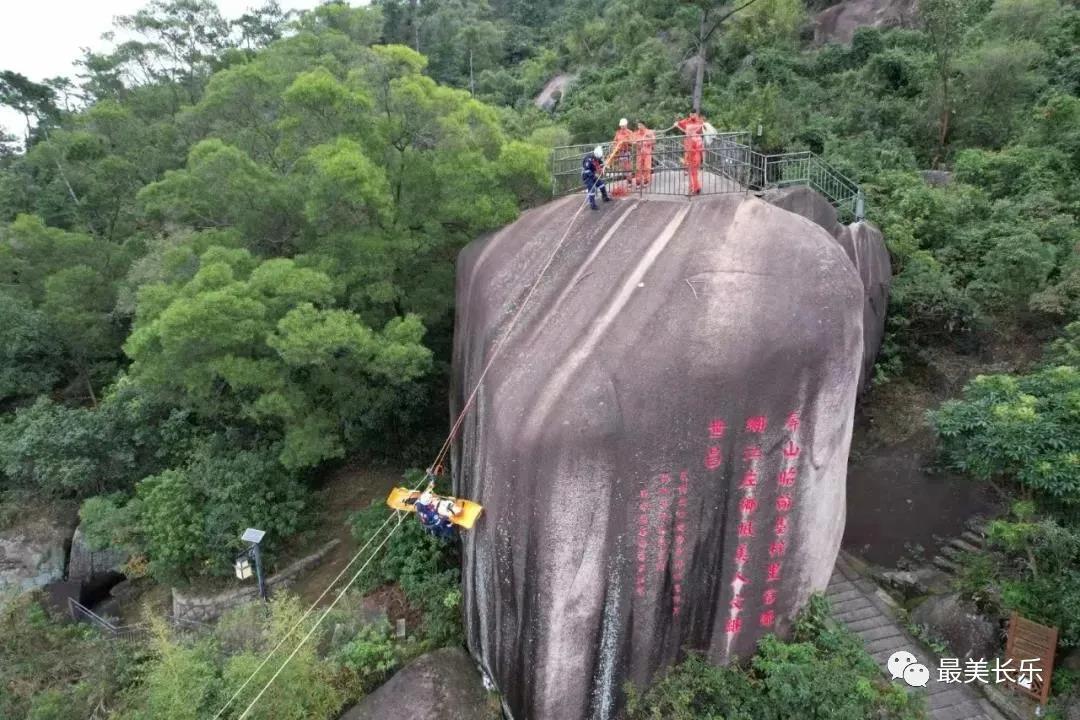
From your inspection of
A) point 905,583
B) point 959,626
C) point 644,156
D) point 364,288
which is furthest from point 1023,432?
point 364,288

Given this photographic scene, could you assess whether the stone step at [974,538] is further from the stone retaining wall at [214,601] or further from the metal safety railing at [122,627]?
the metal safety railing at [122,627]

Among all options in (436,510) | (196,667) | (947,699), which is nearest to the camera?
(436,510)

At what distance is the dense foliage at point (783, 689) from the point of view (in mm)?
6309

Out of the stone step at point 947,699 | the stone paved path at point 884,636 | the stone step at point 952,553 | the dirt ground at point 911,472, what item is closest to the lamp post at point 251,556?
the stone paved path at point 884,636

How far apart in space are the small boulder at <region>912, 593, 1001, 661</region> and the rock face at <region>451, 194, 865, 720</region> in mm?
2094

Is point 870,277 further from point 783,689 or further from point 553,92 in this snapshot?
point 553,92

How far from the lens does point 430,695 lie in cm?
729

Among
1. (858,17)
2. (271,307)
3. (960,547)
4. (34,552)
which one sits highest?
(858,17)

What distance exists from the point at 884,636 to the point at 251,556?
31.2ft

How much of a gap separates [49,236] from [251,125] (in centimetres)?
679

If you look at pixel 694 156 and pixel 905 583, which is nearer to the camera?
pixel 694 156

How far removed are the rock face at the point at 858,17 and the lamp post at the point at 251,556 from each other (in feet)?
81.9

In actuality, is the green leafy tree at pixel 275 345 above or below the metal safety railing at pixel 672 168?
below

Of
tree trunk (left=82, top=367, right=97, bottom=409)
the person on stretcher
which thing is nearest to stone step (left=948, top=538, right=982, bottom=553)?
the person on stretcher
